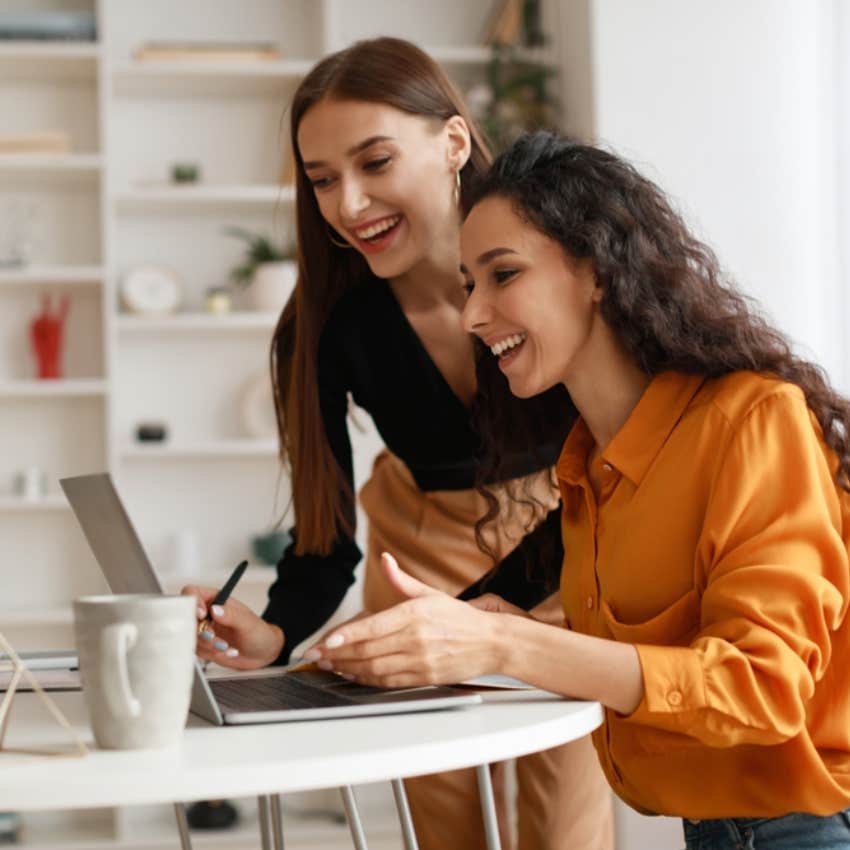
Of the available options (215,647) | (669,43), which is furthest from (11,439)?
(215,647)

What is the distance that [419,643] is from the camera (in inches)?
42.5

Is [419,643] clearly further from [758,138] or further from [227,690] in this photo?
[758,138]

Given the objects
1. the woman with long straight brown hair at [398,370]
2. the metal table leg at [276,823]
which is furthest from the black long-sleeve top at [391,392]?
the metal table leg at [276,823]

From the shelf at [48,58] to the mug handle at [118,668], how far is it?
3454mm

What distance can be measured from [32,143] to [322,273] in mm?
2382

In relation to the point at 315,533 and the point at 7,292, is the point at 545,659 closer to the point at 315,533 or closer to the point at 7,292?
the point at 315,533

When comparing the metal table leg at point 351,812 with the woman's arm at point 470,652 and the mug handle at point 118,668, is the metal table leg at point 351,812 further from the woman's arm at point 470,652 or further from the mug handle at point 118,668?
the mug handle at point 118,668

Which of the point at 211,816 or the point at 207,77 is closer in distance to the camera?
the point at 211,816

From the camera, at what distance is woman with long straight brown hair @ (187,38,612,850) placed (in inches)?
70.3

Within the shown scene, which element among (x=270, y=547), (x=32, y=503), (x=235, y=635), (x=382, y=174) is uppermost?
(x=382, y=174)

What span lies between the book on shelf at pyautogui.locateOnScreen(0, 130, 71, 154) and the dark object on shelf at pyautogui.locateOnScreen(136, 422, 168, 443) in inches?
34.3

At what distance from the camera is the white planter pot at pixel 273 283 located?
13.3 ft

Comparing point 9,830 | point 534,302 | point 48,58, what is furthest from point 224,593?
point 48,58

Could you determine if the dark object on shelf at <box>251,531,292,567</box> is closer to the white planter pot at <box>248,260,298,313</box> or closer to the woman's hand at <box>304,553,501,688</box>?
the white planter pot at <box>248,260,298,313</box>
